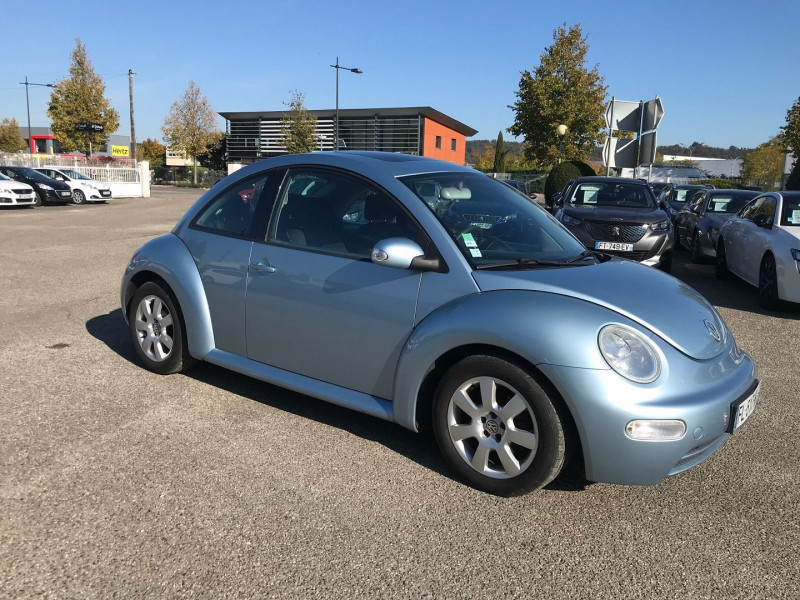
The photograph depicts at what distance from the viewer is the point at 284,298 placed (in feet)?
12.7

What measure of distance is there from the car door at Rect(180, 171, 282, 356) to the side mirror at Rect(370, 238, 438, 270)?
113 centimetres

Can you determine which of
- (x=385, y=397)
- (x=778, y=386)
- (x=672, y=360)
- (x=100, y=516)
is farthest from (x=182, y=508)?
(x=778, y=386)

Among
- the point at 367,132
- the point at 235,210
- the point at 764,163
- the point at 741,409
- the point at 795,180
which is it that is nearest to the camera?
the point at 741,409

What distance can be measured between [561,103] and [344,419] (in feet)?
115

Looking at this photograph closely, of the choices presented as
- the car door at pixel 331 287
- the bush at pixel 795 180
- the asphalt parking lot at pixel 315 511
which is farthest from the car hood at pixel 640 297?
the bush at pixel 795 180

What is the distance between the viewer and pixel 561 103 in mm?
35750

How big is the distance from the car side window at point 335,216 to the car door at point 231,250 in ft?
0.57

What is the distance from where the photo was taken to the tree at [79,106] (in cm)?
4316

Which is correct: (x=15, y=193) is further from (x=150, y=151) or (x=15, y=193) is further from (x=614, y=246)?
(x=150, y=151)

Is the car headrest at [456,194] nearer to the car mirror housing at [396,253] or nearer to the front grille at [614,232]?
the car mirror housing at [396,253]

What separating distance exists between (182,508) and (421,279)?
5.22 feet

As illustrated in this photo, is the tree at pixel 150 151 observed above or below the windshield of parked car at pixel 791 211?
above

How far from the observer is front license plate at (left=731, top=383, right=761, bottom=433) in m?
3.02

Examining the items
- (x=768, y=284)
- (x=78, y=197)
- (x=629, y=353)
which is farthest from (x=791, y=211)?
(x=78, y=197)
